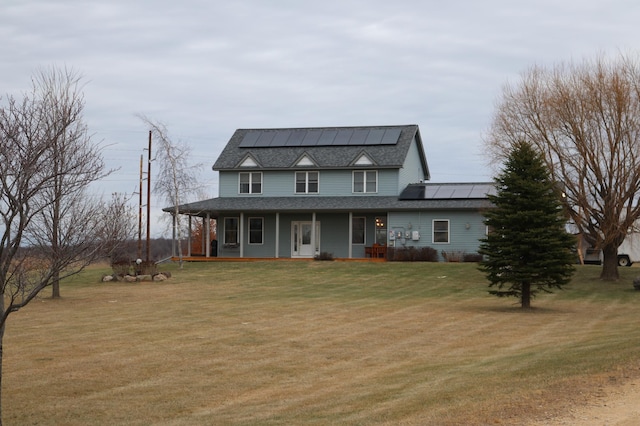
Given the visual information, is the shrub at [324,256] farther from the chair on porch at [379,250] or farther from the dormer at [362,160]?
the dormer at [362,160]

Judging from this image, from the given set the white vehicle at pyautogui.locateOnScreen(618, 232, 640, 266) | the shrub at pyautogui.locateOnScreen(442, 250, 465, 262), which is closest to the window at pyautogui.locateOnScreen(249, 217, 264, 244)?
the shrub at pyautogui.locateOnScreen(442, 250, 465, 262)

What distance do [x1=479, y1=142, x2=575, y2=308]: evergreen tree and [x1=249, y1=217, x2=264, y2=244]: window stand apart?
22461mm

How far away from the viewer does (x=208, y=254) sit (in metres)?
45.7

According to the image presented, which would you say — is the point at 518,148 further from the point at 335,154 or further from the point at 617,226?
the point at 335,154

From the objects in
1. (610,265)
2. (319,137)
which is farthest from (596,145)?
(319,137)

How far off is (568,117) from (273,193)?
1873 centimetres

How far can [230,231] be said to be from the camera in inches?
1831

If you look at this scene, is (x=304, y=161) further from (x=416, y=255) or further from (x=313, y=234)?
(x=416, y=255)

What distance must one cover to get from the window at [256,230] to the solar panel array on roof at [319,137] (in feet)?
15.2

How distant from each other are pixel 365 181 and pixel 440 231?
206 inches

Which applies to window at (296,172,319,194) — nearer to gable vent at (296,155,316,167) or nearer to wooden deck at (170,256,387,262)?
gable vent at (296,155,316,167)

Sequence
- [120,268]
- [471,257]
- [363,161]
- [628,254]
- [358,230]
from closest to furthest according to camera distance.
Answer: [120,268], [471,257], [363,161], [358,230], [628,254]

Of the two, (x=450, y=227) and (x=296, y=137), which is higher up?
(x=296, y=137)

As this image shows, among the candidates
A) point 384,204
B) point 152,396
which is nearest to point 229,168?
point 384,204
